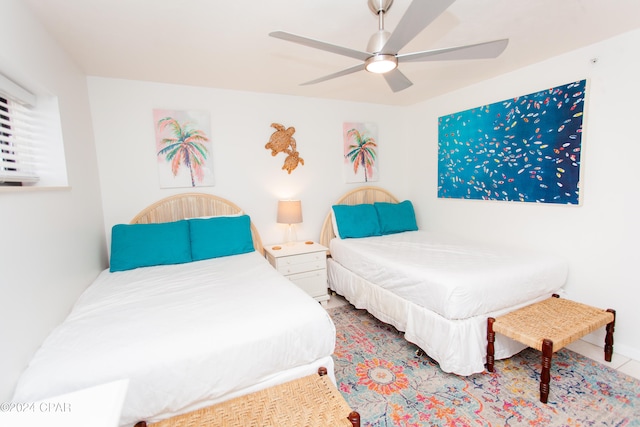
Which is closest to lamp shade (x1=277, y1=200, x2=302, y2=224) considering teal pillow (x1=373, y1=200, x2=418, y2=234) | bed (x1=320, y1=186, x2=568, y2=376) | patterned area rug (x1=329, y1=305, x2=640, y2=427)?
bed (x1=320, y1=186, x2=568, y2=376)

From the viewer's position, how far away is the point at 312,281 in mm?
3064

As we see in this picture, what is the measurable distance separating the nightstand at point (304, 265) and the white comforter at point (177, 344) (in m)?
0.99

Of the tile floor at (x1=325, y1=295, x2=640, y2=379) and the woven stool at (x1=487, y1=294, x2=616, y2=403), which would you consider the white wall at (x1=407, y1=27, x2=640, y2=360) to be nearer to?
the tile floor at (x1=325, y1=295, x2=640, y2=379)

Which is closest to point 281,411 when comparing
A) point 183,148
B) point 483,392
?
point 483,392

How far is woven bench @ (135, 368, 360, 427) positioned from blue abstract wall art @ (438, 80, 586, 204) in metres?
2.42

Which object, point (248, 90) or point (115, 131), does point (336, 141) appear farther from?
point (115, 131)

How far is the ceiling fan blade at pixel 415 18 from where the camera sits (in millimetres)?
1171

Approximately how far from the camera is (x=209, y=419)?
4.12 ft

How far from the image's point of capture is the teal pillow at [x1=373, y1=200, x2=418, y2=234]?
354 centimetres

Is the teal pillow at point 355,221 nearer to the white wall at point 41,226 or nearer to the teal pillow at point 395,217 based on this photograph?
the teal pillow at point 395,217

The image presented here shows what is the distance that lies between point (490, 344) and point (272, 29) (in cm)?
253

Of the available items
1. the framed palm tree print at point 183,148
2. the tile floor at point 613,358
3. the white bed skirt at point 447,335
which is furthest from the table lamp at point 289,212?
the tile floor at point 613,358

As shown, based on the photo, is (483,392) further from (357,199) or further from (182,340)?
(357,199)

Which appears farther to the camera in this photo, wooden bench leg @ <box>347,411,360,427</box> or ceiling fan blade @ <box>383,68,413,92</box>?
ceiling fan blade @ <box>383,68,413,92</box>
